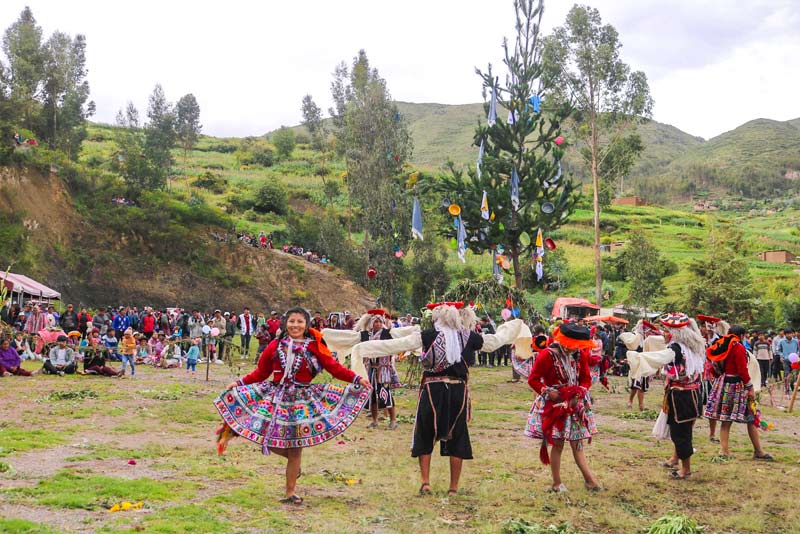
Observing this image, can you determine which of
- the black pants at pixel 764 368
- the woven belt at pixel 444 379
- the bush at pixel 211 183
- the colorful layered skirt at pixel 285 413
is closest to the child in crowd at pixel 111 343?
the colorful layered skirt at pixel 285 413

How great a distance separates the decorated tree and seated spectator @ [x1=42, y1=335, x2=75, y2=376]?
12.0m

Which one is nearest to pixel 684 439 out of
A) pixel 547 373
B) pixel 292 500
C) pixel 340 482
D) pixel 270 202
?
pixel 547 373

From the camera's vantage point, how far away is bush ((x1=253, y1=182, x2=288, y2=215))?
211 feet

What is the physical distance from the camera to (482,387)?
20016 millimetres

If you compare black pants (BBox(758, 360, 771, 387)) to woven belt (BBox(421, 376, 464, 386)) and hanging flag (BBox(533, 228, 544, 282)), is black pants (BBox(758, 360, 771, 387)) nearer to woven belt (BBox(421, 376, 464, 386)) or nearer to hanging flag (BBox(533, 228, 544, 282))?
hanging flag (BBox(533, 228, 544, 282))

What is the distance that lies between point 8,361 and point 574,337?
14769 millimetres

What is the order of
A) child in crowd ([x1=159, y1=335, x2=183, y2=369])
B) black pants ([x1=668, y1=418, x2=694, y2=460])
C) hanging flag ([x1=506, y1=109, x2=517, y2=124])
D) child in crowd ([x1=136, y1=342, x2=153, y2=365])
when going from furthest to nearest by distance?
hanging flag ([x1=506, y1=109, x2=517, y2=124]) < child in crowd ([x1=136, y1=342, x2=153, y2=365]) < child in crowd ([x1=159, y1=335, x2=183, y2=369]) < black pants ([x1=668, y1=418, x2=694, y2=460])

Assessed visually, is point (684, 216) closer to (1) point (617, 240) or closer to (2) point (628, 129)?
(1) point (617, 240)

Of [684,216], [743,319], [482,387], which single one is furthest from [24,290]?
[684,216]

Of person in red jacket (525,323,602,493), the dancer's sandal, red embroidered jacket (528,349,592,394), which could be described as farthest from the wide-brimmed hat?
the dancer's sandal

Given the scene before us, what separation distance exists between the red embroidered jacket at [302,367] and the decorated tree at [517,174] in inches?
668

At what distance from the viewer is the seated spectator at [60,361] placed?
18.1 m

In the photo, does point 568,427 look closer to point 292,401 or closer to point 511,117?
point 292,401

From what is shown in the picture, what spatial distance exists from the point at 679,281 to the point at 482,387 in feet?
126
